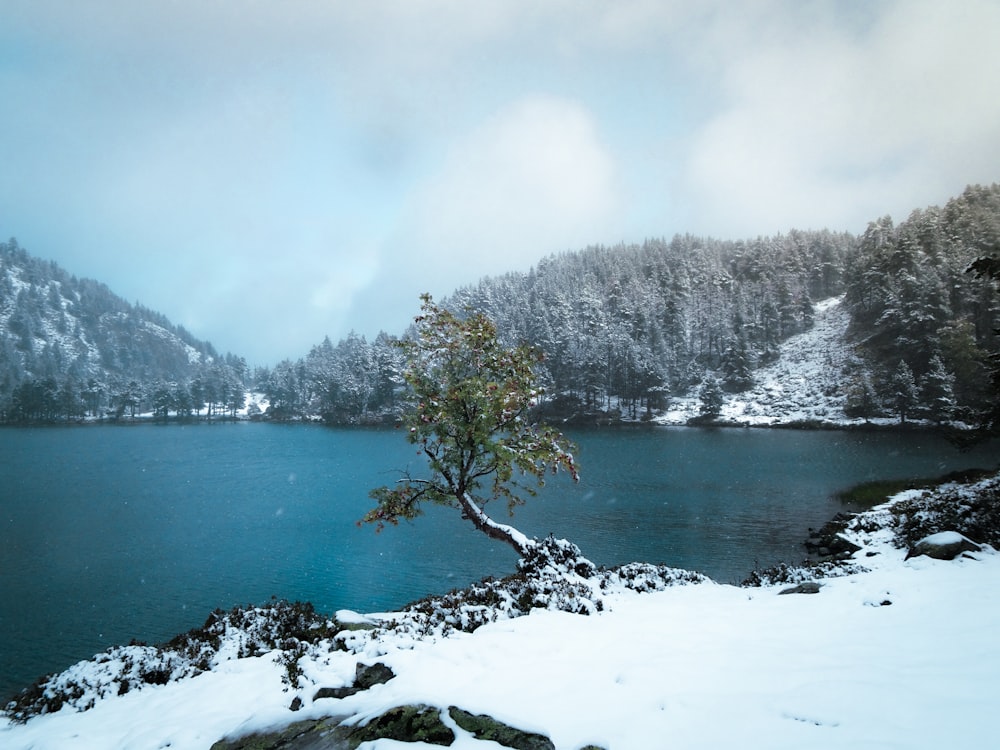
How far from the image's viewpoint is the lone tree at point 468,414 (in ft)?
55.0

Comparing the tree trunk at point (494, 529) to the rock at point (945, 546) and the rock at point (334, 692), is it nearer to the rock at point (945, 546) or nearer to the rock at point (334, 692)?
the rock at point (334, 692)

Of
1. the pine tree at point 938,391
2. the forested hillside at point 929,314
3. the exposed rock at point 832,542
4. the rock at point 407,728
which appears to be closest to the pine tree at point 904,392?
the forested hillside at point 929,314

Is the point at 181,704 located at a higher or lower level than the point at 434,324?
lower

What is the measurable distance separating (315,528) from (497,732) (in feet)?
119

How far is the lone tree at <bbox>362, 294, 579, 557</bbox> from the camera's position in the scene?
1675cm

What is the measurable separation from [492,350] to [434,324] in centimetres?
225

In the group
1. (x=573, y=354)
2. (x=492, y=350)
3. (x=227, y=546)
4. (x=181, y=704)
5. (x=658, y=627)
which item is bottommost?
(x=227, y=546)

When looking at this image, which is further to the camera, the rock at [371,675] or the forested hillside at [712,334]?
the forested hillside at [712,334]

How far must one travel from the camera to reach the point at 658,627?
1025 cm

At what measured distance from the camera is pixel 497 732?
5.34m

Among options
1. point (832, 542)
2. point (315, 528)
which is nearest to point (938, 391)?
point (832, 542)

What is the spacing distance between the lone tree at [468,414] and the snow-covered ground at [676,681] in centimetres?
571

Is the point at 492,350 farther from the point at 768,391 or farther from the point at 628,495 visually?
the point at 768,391

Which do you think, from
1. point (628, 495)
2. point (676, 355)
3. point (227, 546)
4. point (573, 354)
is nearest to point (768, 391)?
point (676, 355)
